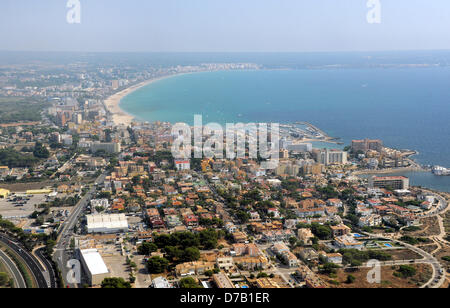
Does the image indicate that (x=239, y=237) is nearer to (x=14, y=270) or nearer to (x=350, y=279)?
(x=350, y=279)

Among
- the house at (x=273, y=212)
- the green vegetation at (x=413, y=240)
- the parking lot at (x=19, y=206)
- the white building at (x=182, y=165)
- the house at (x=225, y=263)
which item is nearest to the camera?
the house at (x=225, y=263)

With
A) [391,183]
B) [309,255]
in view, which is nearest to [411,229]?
[309,255]

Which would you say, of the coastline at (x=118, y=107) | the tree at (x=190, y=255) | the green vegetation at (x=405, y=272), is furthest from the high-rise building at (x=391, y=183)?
the coastline at (x=118, y=107)

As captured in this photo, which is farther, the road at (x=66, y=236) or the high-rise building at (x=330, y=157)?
the high-rise building at (x=330, y=157)

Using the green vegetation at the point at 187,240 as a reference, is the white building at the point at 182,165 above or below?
above

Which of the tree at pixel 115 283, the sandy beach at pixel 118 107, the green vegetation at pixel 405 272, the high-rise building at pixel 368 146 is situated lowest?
the green vegetation at pixel 405 272

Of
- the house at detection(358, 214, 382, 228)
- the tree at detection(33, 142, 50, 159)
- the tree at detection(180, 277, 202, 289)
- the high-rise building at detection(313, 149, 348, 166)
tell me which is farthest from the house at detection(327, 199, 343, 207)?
the tree at detection(33, 142, 50, 159)

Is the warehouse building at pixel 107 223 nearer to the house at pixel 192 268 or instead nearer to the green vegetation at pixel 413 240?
the house at pixel 192 268

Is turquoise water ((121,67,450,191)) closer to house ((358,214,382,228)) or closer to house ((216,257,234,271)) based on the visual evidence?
house ((358,214,382,228))
